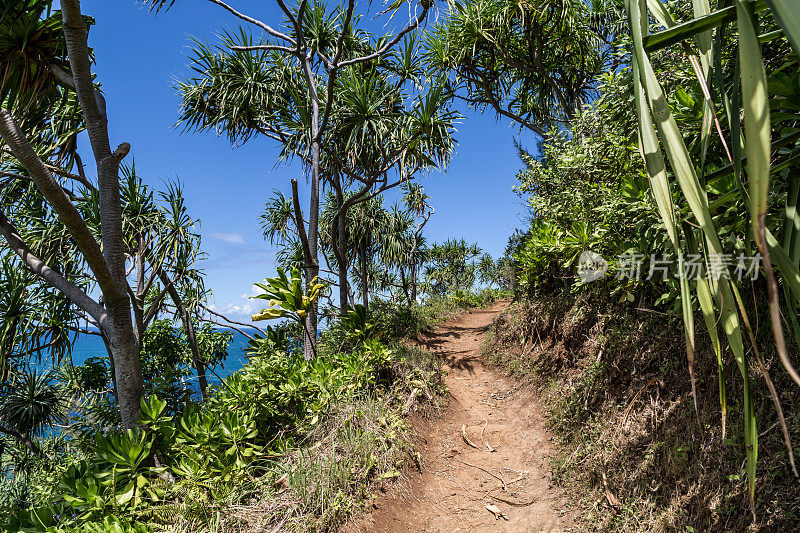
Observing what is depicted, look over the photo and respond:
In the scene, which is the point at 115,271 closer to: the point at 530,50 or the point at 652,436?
the point at 652,436

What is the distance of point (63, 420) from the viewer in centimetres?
643

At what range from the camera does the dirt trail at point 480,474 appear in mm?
2688

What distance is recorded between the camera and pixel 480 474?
328 cm

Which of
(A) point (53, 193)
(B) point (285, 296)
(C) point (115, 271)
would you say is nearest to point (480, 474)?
(B) point (285, 296)

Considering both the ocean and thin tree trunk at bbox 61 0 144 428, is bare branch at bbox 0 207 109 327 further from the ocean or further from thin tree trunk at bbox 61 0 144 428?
the ocean

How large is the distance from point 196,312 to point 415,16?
523 centimetres

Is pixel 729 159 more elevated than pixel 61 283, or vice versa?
pixel 61 283

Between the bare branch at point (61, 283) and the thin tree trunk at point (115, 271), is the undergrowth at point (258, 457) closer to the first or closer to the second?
the thin tree trunk at point (115, 271)

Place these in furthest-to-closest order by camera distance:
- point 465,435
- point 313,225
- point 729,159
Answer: point 313,225, point 465,435, point 729,159

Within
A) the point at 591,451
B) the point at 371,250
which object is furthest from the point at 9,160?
the point at 371,250

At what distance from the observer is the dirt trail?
2.69m

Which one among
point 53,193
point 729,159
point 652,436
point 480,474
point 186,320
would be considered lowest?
point 480,474

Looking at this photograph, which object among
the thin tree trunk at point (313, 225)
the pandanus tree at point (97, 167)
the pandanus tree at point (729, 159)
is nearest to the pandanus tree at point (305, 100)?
the thin tree trunk at point (313, 225)

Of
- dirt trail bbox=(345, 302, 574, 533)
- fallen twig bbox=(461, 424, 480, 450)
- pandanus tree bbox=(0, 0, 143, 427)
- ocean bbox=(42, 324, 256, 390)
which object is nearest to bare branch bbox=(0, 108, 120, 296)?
pandanus tree bbox=(0, 0, 143, 427)
